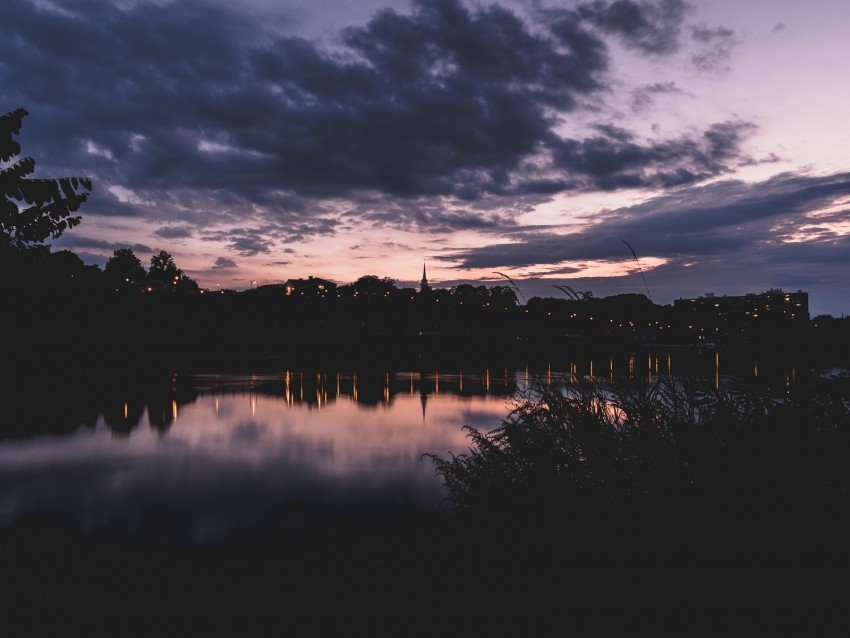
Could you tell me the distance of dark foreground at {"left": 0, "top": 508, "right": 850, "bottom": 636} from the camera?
616 cm

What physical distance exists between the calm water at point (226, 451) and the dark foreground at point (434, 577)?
5.37ft

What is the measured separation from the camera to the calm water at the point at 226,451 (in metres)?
18.1

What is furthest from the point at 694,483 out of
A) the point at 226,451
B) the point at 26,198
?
the point at 226,451

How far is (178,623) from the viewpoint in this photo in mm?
10859

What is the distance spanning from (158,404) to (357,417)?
15.4 meters

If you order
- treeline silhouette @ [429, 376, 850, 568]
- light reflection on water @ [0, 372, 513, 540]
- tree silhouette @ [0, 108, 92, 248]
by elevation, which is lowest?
light reflection on water @ [0, 372, 513, 540]

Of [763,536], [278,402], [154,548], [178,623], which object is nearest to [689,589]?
[763,536]

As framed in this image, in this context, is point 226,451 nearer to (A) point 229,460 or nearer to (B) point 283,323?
(A) point 229,460

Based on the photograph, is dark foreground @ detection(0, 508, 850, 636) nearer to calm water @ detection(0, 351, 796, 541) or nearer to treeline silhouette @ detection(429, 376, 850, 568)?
treeline silhouette @ detection(429, 376, 850, 568)

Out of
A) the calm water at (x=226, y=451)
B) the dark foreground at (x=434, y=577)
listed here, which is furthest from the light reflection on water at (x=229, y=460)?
the dark foreground at (x=434, y=577)

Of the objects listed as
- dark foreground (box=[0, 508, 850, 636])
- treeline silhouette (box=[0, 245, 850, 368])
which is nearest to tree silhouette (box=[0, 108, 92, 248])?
treeline silhouette (box=[0, 245, 850, 368])

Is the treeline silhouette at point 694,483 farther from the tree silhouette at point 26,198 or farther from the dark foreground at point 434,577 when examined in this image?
the tree silhouette at point 26,198

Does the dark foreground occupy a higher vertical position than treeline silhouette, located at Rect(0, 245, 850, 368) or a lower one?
lower

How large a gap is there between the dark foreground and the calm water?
Answer: 5.37ft
